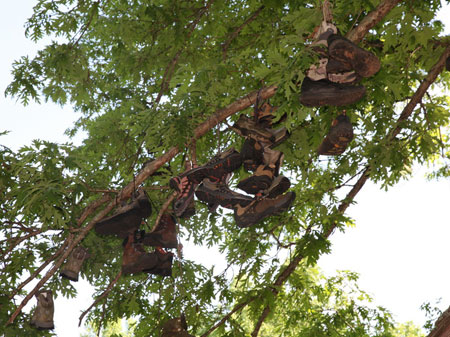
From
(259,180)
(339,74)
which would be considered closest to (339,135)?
(339,74)

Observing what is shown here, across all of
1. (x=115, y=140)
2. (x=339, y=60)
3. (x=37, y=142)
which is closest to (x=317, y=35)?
(x=339, y=60)

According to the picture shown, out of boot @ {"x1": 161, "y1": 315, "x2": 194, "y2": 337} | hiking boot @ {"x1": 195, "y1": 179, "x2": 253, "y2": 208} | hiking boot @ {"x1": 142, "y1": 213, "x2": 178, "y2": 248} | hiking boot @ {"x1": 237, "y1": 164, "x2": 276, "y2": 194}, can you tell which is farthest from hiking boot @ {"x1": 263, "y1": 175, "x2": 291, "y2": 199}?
boot @ {"x1": 161, "y1": 315, "x2": 194, "y2": 337}

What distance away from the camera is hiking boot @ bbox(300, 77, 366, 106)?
9.77 feet

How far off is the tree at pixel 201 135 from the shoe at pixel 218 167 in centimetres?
9

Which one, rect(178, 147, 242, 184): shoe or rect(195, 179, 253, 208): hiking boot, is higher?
rect(178, 147, 242, 184): shoe

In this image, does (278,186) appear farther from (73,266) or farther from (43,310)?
(43,310)

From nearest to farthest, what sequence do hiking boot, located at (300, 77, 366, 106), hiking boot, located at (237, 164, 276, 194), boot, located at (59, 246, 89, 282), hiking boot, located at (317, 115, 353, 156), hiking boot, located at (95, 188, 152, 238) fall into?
hiking boot, located at (300, 77, 366, 106) < hiking boot, located at (317, 115, 353, 156) < hiking boot, located at (237, 164, 276, 194) < hiking boot, located at (95, 188, 152, 238) < boot, located at (59, 246, 89, 282)

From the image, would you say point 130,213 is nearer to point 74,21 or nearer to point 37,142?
point 37,142

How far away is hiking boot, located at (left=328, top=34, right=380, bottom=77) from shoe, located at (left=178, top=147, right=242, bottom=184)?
1152mm

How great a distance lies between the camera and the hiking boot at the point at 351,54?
2803 millimetres

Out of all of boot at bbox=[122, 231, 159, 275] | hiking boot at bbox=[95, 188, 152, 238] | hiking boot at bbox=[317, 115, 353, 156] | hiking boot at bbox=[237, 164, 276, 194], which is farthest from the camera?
boot at bbox=[122, 231, 159, 275]

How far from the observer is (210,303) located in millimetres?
5941

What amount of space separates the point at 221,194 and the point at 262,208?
33 cm

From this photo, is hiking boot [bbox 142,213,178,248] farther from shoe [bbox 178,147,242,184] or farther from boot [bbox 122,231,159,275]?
shoe [bbox 178,147,242,184]
